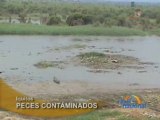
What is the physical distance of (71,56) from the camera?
2191 centimetres

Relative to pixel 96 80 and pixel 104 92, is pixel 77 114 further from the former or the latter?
pixel 96 80

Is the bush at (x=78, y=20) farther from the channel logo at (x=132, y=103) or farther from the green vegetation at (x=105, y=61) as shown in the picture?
the channel logo at (x=132, y=103)

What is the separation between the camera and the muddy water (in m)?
15.9

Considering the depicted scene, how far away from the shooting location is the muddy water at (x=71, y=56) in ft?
52.2

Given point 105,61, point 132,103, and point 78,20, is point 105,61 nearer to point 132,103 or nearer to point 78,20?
point 132,103

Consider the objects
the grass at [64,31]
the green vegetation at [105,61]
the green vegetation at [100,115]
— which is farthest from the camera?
the grass at [64,31]

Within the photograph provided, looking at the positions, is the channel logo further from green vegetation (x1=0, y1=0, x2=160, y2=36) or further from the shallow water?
green vegetation (x1=0, y1=0, x2=160, y2=36)

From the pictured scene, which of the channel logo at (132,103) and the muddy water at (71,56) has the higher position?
the channel logo at (132,103)

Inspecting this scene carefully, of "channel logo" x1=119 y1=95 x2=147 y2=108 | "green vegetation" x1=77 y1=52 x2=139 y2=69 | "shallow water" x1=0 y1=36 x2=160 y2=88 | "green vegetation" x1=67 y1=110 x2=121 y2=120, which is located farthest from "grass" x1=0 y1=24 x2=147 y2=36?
"green vegetation" x1=67 y1=110 x2=121 y2=120

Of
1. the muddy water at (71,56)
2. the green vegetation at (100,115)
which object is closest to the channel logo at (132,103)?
the green vegetation at (100,115)

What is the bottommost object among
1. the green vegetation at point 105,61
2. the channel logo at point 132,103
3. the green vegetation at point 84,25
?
the green vegetation at point 84,25

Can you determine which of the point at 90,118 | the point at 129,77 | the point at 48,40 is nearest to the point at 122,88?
the point at 129,77

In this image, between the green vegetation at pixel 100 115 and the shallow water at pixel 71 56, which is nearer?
the green vegetation at pixel 100 115

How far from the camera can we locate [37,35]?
3189cm
